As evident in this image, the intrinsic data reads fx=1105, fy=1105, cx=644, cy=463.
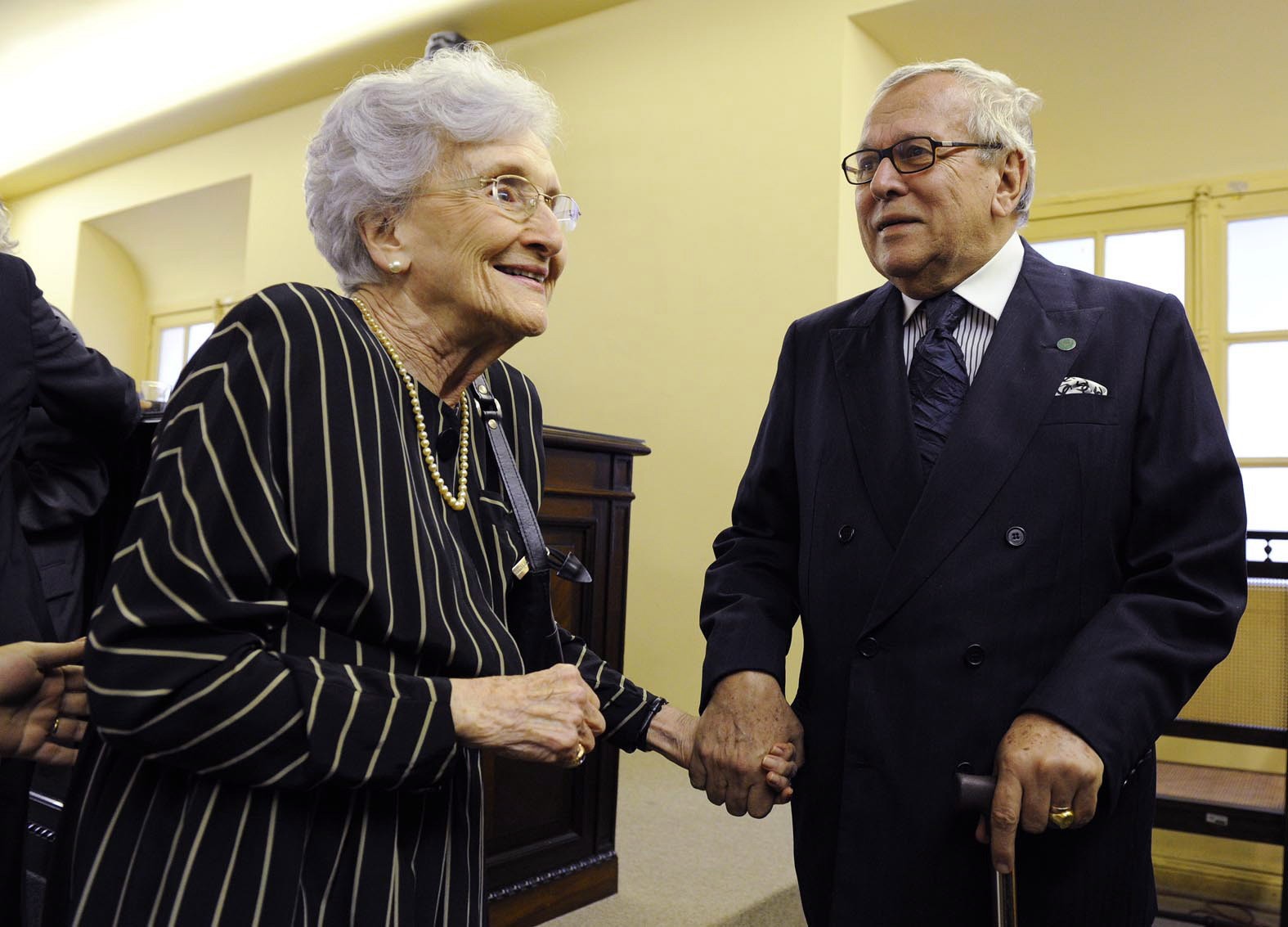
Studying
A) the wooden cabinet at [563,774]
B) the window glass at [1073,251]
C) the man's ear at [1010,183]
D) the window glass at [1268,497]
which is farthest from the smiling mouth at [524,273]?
the window glass at [1073,251]

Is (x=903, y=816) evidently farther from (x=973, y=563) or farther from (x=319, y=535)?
(x=319, y=535)

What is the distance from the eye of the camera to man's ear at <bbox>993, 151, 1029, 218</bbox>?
5.27 ft

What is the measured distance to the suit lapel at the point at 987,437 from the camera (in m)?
1.42

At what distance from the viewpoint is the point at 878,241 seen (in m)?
1.62

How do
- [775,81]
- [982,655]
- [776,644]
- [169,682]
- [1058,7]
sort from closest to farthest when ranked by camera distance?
[169,682] → [982,655] → [776,644] → [1058,7] → [775,81]

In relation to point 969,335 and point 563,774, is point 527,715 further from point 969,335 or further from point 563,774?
point 563,774

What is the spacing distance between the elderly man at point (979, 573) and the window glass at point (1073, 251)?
11.1ft

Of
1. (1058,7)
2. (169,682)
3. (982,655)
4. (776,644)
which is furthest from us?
(1058,7)

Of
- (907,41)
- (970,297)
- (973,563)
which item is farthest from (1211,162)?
(973,563)

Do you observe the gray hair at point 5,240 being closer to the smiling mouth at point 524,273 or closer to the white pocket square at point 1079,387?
the smiling mouth at point 524,273

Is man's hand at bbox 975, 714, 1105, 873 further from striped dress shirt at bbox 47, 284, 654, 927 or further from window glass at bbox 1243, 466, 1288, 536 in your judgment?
window glass at bbox 1243, 466, 1288, 536

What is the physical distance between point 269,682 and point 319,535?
0.49 feet

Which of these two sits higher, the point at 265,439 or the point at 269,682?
the point at 265,439

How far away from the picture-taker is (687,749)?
154 cm
